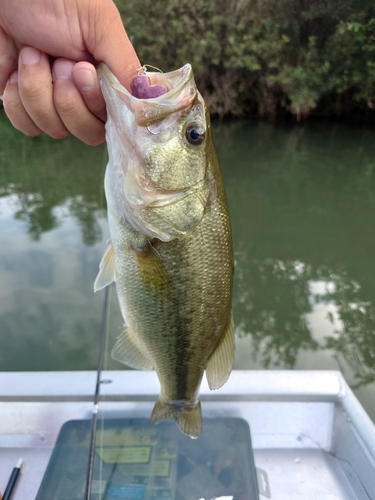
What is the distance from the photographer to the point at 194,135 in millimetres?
1174

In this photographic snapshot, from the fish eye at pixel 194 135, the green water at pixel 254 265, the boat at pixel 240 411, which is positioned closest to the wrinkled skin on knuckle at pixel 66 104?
the fish eye at pixel 194 135

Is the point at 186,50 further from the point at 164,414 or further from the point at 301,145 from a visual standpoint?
the point at 164,414

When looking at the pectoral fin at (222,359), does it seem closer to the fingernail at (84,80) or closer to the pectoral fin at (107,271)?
the pectoral fin at (107,271)

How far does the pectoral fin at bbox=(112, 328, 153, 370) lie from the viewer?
1.49 metres

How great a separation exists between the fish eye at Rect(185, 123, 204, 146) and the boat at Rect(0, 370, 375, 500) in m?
1.55

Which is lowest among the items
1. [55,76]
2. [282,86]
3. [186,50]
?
[282,86]

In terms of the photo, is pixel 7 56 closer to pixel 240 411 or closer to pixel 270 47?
pixel 240 411

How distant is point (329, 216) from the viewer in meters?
7.18

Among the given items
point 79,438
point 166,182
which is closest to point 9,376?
point 79,438

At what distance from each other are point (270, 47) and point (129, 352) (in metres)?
16.1

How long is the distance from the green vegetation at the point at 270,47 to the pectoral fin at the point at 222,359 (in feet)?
49.4

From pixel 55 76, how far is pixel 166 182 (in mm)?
456

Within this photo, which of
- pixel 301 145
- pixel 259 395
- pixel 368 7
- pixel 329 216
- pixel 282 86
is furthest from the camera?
pixel 282 86

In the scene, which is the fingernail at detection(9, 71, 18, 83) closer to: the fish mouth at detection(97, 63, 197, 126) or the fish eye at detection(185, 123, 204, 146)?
the fish mouth at detection(97, 63, 197, 126)
